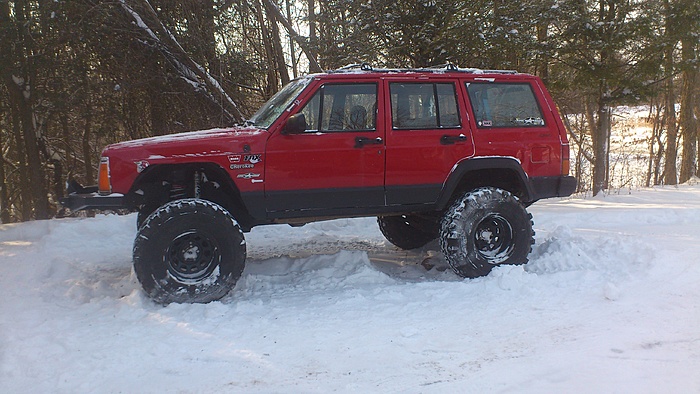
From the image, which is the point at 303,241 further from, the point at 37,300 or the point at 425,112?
the point at 37,300

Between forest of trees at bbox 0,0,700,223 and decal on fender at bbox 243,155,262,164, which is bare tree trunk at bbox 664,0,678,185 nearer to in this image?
forest of trees at bbox 0,0,700,223

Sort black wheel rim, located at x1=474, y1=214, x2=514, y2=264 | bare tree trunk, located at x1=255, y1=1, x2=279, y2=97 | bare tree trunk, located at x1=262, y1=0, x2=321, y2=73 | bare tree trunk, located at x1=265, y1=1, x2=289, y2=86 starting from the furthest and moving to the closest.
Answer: bare tree trunk, located at x1=265, y1=1, x2=289, y2=86, bare tree trunk, located at x1=255, y1=1, x2=279, y2=97, bare tree trunk, located at x1=262, y1=0, x2=321, y2=73, black wheel rim, located at x1=474, y1=214, x2=514, y2=264

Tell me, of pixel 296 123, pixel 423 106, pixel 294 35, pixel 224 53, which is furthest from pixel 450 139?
pixel 224 53

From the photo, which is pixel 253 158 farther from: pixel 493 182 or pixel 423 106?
pixel 493 182

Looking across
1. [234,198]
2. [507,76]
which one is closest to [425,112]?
[507,76]

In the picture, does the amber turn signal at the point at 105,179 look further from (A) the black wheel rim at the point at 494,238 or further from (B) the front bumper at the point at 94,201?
(A) the black wheel rim at the point at 494,238

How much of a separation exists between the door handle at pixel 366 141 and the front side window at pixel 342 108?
11cm

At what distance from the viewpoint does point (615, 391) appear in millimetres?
3025

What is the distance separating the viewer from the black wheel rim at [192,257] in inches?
186

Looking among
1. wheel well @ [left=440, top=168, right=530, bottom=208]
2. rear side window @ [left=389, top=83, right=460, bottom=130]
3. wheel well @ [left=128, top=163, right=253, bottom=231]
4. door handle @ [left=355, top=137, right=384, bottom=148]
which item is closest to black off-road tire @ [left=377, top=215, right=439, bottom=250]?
wheel well @ [left=440, top=168, right=530, bottom=208]

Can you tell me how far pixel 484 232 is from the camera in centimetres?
555

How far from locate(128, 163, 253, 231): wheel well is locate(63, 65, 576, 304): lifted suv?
0.04ft

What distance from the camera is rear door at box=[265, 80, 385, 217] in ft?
16.3

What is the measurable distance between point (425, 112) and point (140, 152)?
2.75 meters
